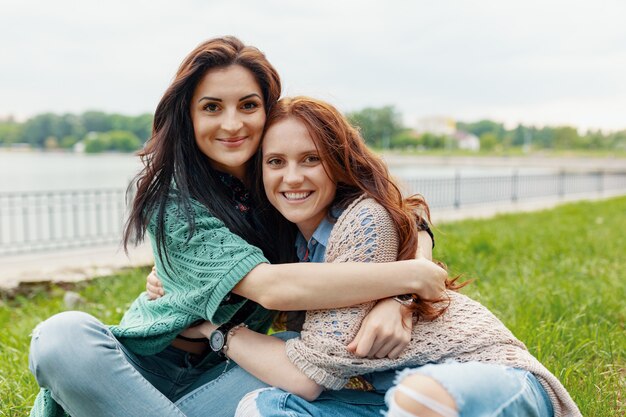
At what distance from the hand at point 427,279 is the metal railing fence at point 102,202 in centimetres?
51

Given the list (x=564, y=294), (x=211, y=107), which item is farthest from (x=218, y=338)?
(x=564, y=294)

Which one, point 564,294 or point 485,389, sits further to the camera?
point 564,294

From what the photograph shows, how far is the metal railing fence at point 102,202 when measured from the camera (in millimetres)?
8844

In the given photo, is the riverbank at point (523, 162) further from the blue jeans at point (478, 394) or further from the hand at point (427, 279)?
the blue jeans at point (478, 394)

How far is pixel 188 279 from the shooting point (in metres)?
1.92

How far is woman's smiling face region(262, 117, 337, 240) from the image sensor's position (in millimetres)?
1896

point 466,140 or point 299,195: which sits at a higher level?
point 466,140

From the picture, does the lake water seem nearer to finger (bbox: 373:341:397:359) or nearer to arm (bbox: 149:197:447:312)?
arm (bbox: 149:197:447:312)

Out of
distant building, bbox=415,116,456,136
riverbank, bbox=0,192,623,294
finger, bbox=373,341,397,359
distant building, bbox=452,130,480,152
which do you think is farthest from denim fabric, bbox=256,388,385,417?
distant building, bbox=415,116,456,136

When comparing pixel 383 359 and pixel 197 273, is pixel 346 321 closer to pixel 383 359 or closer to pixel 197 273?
pixel 383 359

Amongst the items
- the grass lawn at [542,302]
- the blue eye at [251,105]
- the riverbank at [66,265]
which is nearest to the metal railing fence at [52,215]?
the riverbank at [66,265]

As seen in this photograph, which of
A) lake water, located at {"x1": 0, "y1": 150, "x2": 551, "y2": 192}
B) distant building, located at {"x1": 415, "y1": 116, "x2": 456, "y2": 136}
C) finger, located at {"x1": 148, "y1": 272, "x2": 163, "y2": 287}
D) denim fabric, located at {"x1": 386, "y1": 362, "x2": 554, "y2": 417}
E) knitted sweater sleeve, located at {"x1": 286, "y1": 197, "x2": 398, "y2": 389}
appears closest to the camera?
denim fabric, located at {"x1": 386, "y1": 362, "x2": 554, "y2": 417}

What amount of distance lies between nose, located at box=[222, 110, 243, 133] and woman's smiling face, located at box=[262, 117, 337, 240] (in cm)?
10

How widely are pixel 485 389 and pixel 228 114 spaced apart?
3.76 ft
